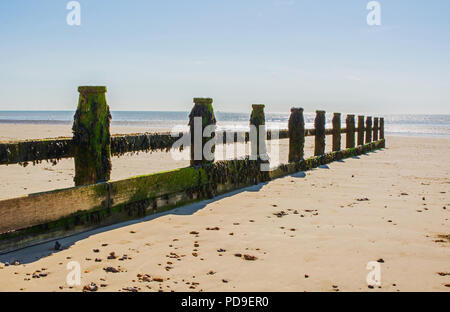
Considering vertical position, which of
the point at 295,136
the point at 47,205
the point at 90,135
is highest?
the point at 90,135

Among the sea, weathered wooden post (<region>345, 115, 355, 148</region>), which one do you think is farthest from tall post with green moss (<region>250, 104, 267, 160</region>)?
the sea

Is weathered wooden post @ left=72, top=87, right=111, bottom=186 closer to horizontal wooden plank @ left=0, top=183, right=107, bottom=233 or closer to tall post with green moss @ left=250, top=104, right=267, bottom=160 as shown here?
horizontal wooden plank @ left=0, top=183, right=107, bottom=233

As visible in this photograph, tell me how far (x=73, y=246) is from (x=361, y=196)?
4.12 m

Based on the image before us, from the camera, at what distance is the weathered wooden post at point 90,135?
3962 mm

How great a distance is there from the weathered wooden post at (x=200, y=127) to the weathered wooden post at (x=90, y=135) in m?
1.56

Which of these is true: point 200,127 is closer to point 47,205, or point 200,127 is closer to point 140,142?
point 140,142

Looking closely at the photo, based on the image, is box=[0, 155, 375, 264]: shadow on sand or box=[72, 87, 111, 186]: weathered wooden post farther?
box=[72, 87, 111, 186]: weathered wooden post

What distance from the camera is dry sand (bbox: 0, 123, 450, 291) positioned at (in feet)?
9.62

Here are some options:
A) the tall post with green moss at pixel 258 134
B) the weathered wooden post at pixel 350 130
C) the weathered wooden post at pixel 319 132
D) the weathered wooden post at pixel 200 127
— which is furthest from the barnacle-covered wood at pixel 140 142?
the weathered wooden post at pixel 350 130

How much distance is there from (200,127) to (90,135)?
181 cm

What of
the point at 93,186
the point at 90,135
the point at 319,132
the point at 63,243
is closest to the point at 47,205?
the point at 63,243

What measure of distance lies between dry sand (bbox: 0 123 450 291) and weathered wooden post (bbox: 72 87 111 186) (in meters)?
0.58

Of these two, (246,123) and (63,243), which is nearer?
(63,243)

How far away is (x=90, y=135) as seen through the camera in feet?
13.0
